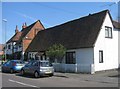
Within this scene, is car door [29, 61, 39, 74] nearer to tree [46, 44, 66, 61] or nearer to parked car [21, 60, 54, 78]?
parked car [21, 60, 54, 78]

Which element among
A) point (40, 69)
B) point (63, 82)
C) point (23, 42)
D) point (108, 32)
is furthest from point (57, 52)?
point (23, 42)

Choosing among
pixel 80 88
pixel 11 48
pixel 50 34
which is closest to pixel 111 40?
pixel 50 34

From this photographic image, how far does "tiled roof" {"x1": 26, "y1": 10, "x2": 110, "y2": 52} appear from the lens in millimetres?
26914

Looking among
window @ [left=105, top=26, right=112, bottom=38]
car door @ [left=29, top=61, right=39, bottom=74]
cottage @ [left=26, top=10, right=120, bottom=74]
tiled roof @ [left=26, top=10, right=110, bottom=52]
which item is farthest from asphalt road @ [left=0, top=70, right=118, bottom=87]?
window @ [left=105, top=26, right=112, bottom=38]

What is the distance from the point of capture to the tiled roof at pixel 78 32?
26.9 metres

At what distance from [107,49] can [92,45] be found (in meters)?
3.05

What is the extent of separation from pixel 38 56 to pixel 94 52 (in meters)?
13.0

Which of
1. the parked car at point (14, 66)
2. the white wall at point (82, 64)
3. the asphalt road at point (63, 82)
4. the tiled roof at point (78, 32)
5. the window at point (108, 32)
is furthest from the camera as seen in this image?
the window at point (108, 32)

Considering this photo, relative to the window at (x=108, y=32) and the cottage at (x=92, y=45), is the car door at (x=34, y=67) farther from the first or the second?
the window at (x=108, y=32)

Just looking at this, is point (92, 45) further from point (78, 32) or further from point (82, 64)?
point (78, 32)

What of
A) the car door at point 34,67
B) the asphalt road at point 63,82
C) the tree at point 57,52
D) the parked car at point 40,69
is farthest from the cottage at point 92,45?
the asphalt road at point 63,82

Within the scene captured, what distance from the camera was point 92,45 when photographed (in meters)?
25.3

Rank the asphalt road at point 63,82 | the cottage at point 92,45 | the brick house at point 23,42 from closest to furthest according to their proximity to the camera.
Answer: the asphalt road at point 63,82 < the cottage at point 92,45 < the brick house at point 23,42

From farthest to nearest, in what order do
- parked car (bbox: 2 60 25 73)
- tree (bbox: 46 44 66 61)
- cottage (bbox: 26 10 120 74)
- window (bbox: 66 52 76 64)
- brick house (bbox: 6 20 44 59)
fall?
brick house (bbox: 6 20 44 59) → window (bbox: 66 52 76 64) → tree (bbox: 46 44 66 61) → parked car (bbox: 2 60 25 73) → cottage (bbox: 26 10 120 74)
